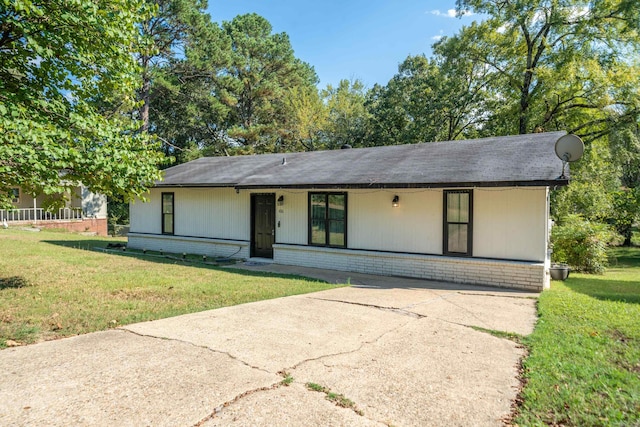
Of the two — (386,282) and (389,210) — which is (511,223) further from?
(386,282)

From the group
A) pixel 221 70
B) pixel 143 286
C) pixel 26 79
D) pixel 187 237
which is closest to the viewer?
pixel 26 79

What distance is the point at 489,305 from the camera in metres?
7.28

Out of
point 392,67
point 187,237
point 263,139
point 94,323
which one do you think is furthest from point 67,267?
point 392,67

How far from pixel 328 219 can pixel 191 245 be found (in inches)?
233

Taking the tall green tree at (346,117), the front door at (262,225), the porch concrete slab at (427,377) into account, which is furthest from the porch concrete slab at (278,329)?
the tall green tree at (346,117)

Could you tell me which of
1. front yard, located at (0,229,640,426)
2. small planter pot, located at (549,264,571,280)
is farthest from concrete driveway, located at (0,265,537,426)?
small planter pot, located at (549,264,571,280)

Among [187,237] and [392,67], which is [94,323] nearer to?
[187,237]

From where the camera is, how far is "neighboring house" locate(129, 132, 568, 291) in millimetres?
8836

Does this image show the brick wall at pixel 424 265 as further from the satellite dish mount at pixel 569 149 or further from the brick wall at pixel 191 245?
the satellite dish mount at pixel 569 149

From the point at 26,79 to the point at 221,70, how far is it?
25137 millimetres

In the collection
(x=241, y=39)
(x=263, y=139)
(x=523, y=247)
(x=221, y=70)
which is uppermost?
(x=241, y=39)

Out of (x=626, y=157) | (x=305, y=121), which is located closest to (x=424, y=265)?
(x=626, y=157)

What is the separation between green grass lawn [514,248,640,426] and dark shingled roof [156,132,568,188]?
247 centimetres

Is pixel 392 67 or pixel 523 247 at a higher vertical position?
pixel 392 67
